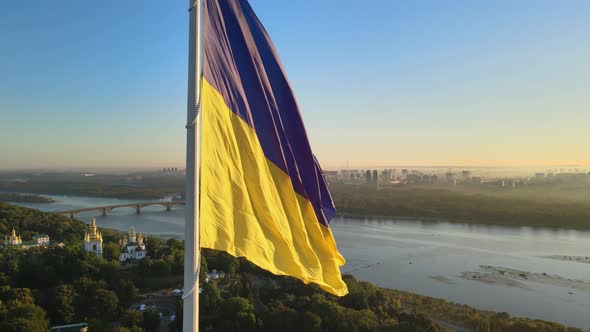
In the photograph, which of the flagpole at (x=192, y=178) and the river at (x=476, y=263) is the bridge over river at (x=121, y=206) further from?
the flagpole at (x=192, y=178)

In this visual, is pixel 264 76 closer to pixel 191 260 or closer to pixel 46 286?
pixel 191 260

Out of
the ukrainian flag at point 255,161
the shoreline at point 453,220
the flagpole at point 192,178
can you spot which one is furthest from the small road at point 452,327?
the shoreline at point 453,220

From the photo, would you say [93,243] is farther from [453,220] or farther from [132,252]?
[453,220]

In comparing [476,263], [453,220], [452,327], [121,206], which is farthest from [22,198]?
[452,327]

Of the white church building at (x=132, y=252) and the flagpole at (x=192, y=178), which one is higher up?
the flagpole at (x=192, y=178)

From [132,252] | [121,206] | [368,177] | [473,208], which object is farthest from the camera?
[368,177]
